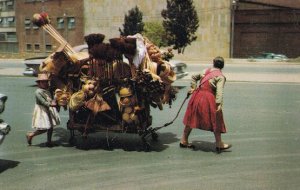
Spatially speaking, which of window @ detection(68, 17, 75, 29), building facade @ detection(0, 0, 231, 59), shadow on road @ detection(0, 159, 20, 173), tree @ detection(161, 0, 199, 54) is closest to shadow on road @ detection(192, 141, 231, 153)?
shadow on road @ detection(0, 159, 20, 173)

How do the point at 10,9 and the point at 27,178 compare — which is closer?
the point at 27,178

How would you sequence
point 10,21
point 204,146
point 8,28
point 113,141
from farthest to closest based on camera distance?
point 8,28 < point 10,21 < point 113,141 < point 204,146

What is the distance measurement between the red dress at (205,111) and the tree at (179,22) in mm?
33753

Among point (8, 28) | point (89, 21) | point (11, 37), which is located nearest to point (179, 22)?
point (89, 21)

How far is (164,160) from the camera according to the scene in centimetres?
677

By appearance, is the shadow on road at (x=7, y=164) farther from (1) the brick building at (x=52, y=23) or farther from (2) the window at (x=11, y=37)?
(2) the window at (x=11, y=37)

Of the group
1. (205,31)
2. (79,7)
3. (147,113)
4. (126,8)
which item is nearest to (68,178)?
(147,113)

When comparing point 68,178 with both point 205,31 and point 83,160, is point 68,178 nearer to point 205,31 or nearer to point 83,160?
point 83,160

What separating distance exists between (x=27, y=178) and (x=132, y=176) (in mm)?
1388

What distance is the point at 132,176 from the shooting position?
593cm

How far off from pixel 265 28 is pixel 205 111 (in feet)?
134

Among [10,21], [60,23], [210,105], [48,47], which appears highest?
[10,21]

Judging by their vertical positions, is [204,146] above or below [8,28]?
below

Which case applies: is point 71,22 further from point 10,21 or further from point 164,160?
point 164,160
